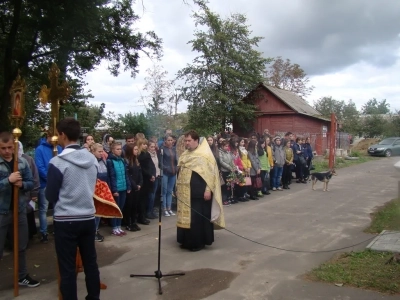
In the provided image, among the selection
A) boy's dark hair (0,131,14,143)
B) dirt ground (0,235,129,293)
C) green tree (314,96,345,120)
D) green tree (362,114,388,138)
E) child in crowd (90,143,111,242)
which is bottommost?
dirt ground (0,235,129,293)

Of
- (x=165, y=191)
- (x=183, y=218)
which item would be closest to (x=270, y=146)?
(x=165, y=191)

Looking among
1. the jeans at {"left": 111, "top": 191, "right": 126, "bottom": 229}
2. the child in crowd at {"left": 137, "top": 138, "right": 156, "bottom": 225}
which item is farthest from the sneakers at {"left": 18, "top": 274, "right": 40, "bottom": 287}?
the child in crowd at {"left": 137, "top": 138, "right": 156, "bottom": 225}

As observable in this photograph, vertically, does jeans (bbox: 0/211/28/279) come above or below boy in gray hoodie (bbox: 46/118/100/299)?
below

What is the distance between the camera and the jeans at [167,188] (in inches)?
363

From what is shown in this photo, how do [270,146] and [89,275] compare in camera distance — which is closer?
[89,275]

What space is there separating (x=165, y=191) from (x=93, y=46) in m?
9.79

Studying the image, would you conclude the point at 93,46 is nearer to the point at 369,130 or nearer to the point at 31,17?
the point at 31,17

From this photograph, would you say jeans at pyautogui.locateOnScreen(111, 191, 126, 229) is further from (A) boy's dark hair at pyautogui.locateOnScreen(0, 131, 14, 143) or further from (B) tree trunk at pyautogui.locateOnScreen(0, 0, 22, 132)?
(B) tree trunk at pyautogui.locateOnScreen(0, 0, 22, 132)

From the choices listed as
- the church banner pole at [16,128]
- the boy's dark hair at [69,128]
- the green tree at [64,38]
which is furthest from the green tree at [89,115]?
the boy's dark hair at [69,128]

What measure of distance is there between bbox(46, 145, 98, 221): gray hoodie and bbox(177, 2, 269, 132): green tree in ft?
77.1

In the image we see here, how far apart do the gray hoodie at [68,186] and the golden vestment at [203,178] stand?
2793 millimetres

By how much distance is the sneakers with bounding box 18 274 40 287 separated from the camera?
4.90 metres

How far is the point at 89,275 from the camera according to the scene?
4059 mm

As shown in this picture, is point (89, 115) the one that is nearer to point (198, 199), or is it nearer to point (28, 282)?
point (198, 199)
